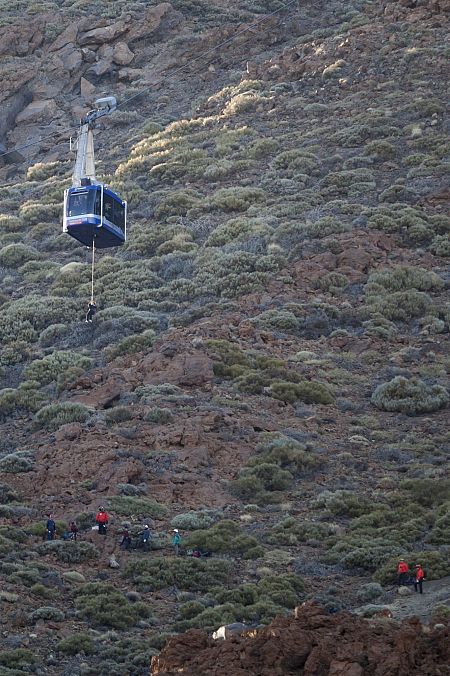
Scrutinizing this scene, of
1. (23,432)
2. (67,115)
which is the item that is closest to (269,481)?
(23,432)

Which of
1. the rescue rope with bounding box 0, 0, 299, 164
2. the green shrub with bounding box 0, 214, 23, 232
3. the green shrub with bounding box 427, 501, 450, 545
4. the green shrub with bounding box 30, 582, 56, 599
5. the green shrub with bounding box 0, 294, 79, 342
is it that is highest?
the green shrub with bounding box 30, 582, 56, 599

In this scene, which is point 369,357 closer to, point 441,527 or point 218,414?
point 218,414

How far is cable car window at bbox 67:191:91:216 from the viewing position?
1427 inches

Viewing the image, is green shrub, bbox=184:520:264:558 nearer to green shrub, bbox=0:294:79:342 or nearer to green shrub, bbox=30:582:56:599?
green shrub, bbox=30:582:56:599

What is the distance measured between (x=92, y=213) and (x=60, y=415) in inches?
248

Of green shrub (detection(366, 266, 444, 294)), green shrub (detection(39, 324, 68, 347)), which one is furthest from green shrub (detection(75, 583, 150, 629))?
green shrub (detection(366, 266, 444, 294))

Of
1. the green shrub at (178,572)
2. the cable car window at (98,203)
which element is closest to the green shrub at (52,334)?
the cable car window at (98,203)

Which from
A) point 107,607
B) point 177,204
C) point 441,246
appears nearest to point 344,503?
point 107,607

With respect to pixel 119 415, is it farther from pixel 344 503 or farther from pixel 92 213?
pixel 92 213

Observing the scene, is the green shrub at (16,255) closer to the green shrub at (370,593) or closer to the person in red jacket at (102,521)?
the person in red jacket at (102,521)

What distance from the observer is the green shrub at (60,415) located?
104 feet

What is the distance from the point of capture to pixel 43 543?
2523cm

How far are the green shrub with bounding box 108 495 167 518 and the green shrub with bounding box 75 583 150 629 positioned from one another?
12.0ft

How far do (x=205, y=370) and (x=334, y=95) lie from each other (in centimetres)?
2740
